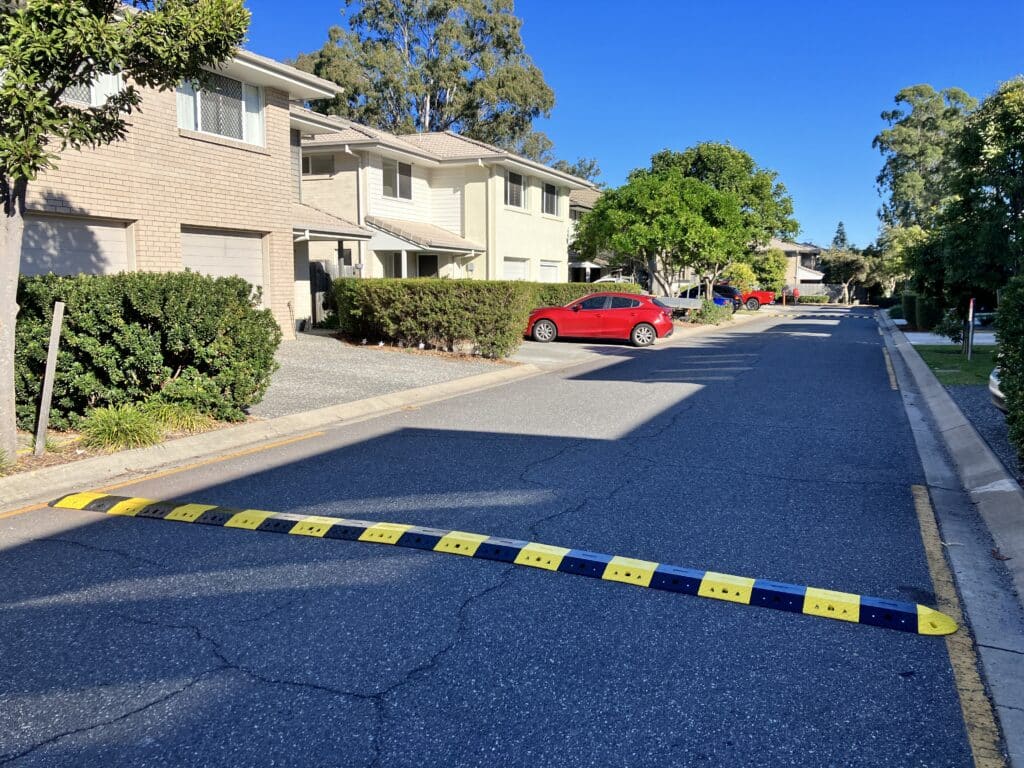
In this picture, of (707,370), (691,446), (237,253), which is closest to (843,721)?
(691,446)

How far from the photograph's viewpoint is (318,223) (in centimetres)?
2045

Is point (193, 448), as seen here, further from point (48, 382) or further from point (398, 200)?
point (398, 200)

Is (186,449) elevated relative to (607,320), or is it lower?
lower

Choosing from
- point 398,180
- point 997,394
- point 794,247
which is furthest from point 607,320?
point 794,247

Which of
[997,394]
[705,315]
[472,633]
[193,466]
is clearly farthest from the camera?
[705,315]

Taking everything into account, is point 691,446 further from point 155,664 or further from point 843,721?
point 155,664

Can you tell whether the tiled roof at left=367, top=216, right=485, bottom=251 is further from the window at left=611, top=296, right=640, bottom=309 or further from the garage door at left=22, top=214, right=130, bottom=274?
the garage door at left=22, top=214, right=130, bottom=274

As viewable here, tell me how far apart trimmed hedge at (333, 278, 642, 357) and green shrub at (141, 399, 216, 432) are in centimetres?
860

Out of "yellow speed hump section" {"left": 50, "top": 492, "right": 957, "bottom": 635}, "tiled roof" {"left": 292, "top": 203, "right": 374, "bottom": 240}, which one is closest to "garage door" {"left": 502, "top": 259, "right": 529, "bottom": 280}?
"tiled roof" {"left": 292, "top": 203, "right": 374, "bottom": 240}

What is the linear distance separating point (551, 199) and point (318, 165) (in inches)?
470

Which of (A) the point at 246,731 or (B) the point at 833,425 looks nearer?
(A) the point at 246,731

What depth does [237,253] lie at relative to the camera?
56.3 feet

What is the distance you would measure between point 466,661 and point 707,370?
1317 cm

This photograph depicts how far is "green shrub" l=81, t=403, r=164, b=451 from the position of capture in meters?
7.63
